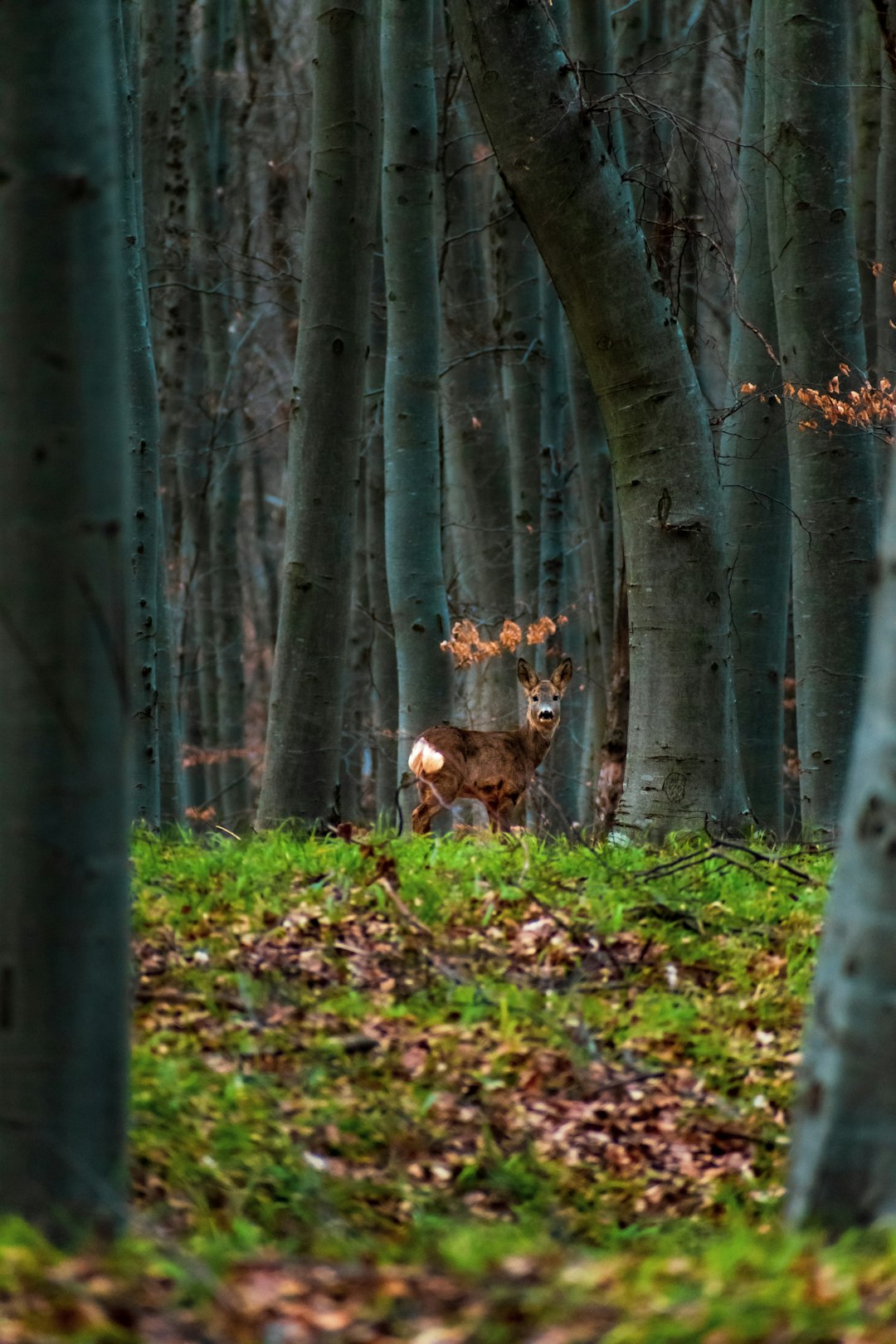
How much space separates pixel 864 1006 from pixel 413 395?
366 inches

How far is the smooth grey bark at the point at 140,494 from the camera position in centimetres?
984

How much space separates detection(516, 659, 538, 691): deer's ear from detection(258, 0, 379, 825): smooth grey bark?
Answer: 2414 mm

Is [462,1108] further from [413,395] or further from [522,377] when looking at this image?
[522,377]

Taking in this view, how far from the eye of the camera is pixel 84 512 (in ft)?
11.8

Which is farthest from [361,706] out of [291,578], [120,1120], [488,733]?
[120,1120]

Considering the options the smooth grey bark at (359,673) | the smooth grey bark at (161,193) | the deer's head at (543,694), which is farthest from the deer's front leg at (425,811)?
the smooth grey bark at (359,673)

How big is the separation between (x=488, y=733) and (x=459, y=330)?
8736mm

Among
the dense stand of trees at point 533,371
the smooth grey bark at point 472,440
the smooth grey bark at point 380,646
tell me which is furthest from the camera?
the smooth grey bark at point 380,646

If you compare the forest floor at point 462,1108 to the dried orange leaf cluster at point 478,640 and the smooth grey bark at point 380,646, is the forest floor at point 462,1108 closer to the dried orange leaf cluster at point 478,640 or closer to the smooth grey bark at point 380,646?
the dried orange leaf cluster at point 478,640

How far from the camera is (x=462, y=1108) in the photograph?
5078 mm

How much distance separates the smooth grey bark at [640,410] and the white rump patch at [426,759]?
8.27ft

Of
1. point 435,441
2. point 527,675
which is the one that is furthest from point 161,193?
point 527,675

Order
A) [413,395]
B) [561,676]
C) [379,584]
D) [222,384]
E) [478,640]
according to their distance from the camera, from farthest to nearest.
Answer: [222,384] → [379,584] → [478,640] → [413,395] → [561,676]

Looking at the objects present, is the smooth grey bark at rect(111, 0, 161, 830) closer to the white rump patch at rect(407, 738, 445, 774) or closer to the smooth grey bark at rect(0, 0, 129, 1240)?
the white rump patch at rect(407, 738, 445, 774)
